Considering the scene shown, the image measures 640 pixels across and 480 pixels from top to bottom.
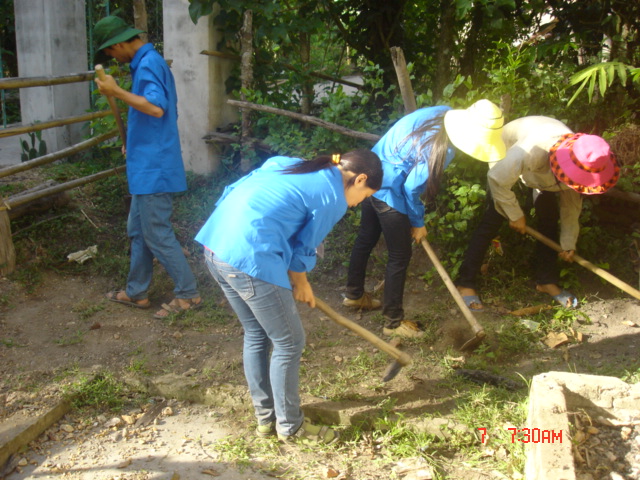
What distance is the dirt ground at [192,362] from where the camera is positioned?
9.54ft

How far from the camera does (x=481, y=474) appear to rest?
2.85 m

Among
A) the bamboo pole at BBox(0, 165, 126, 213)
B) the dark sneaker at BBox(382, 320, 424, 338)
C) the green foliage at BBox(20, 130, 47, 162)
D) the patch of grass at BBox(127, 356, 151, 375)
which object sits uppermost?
the green foliage at BBox(20, 130, 47, 162)

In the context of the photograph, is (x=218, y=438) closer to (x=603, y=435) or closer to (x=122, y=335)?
(x=122, y=335)

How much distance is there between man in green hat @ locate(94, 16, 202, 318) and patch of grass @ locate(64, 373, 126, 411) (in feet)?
2.81

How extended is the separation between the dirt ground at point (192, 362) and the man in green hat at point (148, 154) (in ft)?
1.08

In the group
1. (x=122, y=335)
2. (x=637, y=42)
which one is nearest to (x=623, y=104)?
(x=637, y=42)

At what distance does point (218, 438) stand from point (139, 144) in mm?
2025

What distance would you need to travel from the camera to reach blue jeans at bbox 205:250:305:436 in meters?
2.59

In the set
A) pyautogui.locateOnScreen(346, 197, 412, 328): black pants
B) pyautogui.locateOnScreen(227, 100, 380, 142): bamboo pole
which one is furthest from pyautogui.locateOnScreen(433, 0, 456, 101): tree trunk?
pyautogui.locateOnScreen(346, 197, 412, 328): black pants

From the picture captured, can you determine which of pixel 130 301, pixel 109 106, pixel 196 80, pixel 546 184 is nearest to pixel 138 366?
pixel 130 301

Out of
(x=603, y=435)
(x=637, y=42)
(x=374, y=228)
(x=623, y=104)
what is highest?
(x=637, y=42)

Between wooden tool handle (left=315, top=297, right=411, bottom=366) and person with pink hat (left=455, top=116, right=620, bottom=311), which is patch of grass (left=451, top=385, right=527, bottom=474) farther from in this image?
person with pink hat (left=455, top=116, right=620, bottom=311)

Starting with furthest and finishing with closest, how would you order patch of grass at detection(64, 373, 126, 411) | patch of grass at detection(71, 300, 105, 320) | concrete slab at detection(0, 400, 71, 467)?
patch of grass at detection(71, 300, 105, 320) < patch of grass at detection(64, 373, 126, 411) < concrete slab at detection(0, 400, 71, 467)

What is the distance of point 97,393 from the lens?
3.37 m
